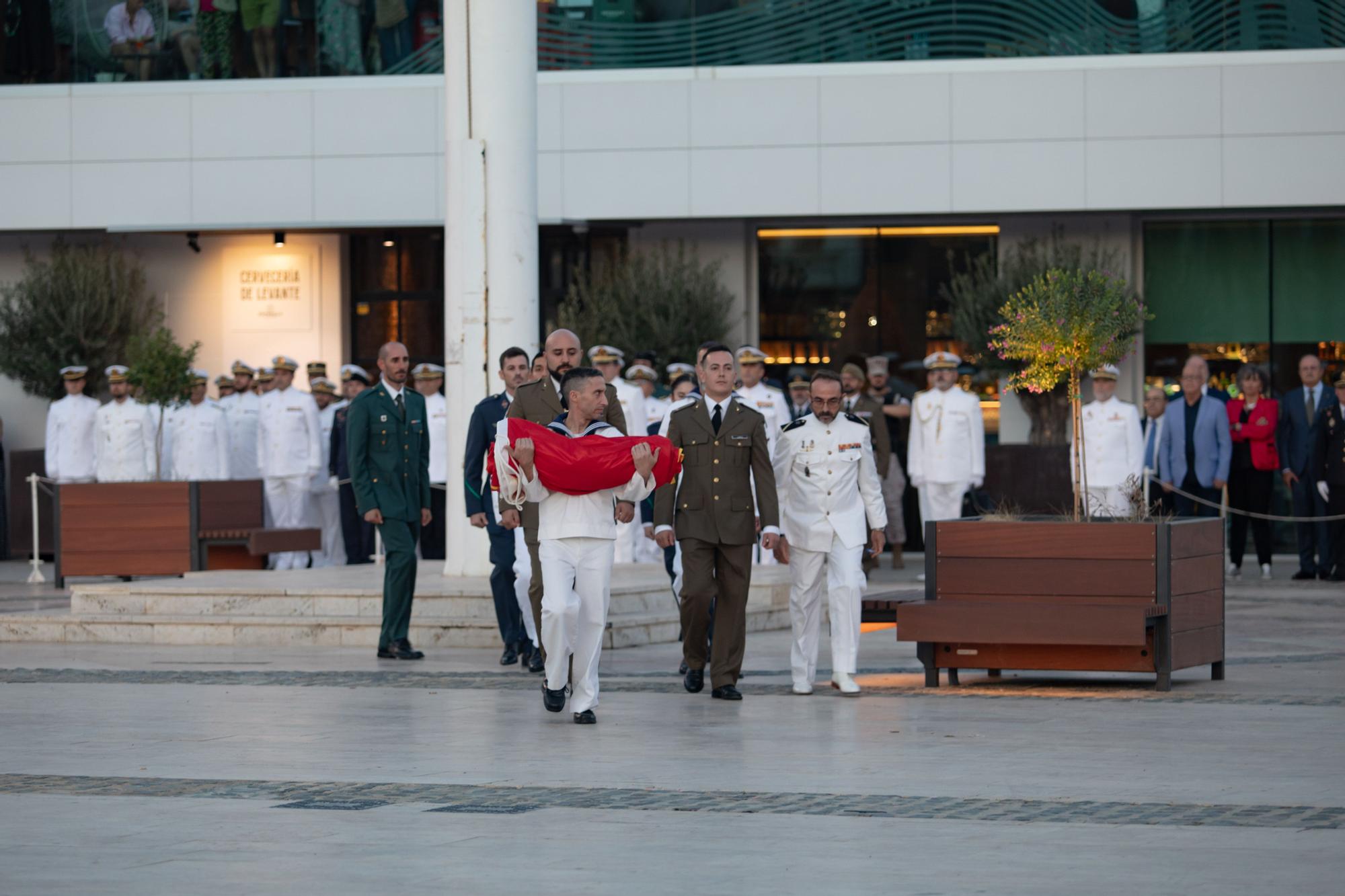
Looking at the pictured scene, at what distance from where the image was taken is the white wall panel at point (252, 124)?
25938mm

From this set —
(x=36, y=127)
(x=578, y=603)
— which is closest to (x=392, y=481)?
(x=578, y=603)

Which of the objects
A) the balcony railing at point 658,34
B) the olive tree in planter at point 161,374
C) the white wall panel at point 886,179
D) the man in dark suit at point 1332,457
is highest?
the balcony railing at point 658,34

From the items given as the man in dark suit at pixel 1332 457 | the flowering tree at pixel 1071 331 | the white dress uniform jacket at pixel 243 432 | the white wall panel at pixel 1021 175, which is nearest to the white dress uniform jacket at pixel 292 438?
the white dress uniform jacket at pixel 243 432

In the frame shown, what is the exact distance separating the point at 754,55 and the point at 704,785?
58.0 feet

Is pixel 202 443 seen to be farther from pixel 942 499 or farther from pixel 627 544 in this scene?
pixel 942 499

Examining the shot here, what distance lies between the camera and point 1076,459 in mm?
12797

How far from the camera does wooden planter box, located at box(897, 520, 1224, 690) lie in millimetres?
11805

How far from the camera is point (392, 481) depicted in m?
13.8

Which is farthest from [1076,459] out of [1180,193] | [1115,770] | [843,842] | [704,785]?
[1180,193]

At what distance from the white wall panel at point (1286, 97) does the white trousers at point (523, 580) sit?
45.3 ft

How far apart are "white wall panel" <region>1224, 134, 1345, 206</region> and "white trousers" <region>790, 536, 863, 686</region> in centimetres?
1382

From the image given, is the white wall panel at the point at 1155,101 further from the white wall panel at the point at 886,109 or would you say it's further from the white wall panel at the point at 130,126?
the white wall panel at the point at 130,126

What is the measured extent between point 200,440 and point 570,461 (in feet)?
43.8

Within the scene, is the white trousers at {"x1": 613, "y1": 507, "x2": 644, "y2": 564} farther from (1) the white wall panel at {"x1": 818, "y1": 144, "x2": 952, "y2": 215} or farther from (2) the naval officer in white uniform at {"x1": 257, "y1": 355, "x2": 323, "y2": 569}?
(1) the white wall panel at {"x1": 818, "y1": 144, "x2": 952, "y2": 215}
